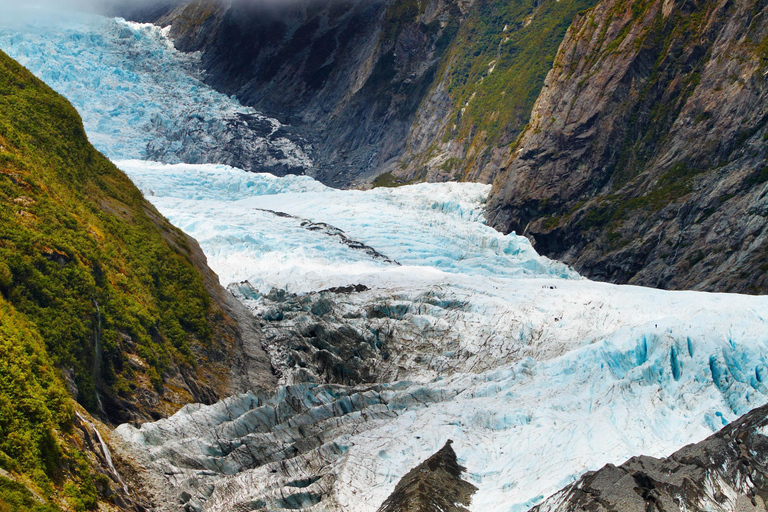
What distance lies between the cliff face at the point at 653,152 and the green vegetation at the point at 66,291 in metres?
45.8

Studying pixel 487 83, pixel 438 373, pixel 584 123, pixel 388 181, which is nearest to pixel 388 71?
pixel 487 83

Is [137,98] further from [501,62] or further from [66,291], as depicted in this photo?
[66,291]

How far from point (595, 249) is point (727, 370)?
40.8 meters

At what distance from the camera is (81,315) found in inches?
1008

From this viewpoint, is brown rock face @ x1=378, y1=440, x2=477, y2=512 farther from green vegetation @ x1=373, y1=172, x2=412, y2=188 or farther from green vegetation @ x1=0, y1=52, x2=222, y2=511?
green vegetation @ x1=373, y1=172, x2=412, y2=188

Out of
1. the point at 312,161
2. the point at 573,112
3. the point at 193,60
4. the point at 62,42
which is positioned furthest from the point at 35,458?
the point at 193,60

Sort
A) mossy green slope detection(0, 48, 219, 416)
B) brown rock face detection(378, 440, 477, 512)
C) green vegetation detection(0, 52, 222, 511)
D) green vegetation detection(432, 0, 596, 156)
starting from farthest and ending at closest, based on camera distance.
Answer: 1. green vegetation detection(432, 0, 596, 156)
2. mossy green slope detection(0, 48, 219, 416)
3. brown rock face detection(378, 440, 477, 512)
4. green vegetation detection(0, 52, 222, 511)

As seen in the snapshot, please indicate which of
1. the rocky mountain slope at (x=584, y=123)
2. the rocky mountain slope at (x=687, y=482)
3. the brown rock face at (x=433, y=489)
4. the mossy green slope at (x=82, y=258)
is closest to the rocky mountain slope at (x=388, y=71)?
the rocky mountain slope at (x=584, y=123)

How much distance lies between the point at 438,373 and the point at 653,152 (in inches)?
1922

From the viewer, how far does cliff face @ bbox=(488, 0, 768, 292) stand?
64000 mm

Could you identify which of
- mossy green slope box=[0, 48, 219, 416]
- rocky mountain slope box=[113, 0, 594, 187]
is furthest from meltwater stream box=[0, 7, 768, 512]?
rocky mountain slope box=[113, 0, 594, 187]

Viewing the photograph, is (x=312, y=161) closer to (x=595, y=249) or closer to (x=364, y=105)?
(x=364, y=105)

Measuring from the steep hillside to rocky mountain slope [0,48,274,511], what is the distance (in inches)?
2.8

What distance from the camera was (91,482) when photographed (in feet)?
58.9
